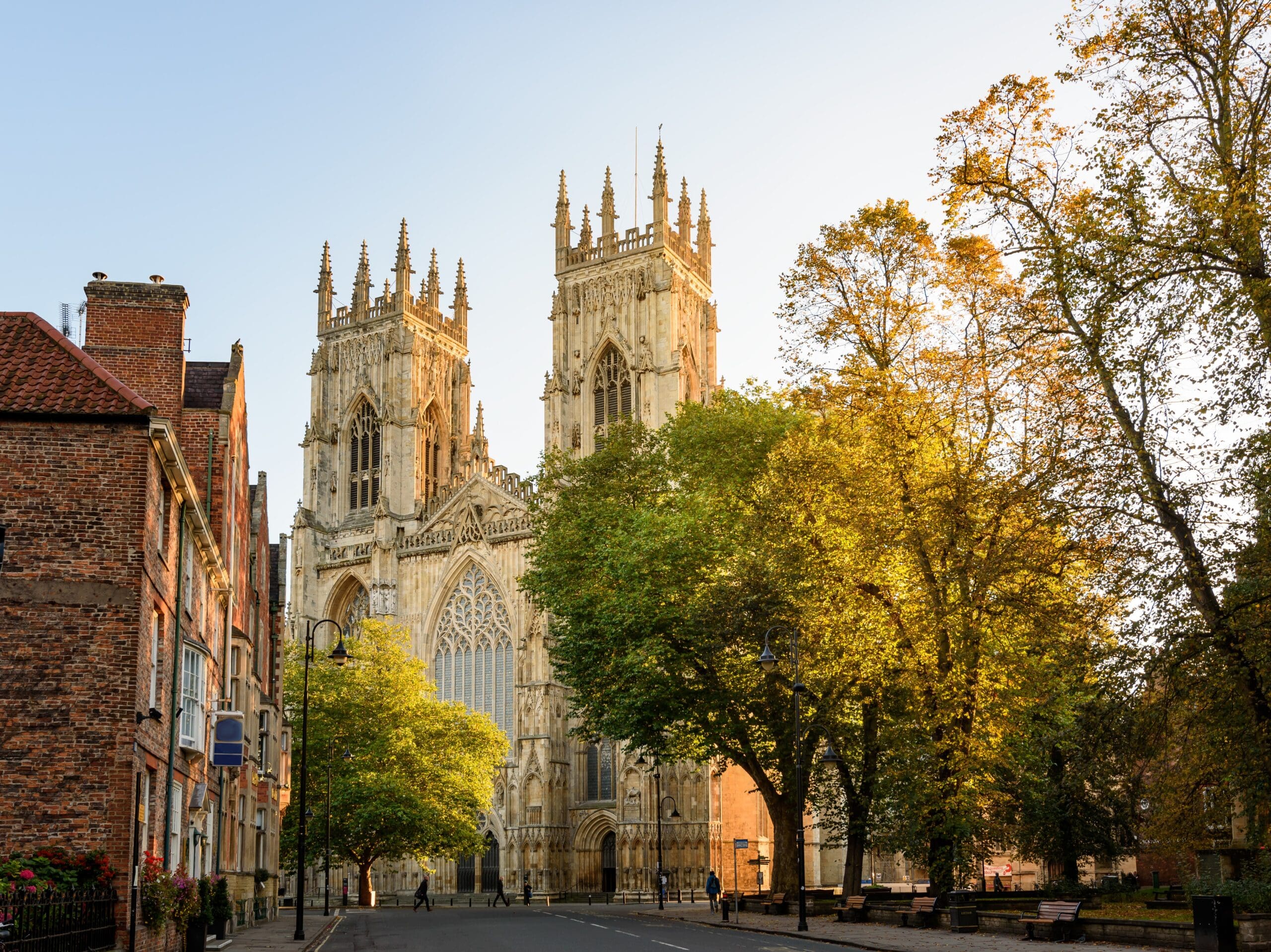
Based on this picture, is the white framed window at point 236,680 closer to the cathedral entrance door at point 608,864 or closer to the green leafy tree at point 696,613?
the green leafy tree at point 696,613

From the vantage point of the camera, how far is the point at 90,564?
Answer: 58.8 feet

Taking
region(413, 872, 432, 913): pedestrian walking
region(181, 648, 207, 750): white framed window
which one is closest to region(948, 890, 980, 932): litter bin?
region(181, 648, 207, 750): white framed window

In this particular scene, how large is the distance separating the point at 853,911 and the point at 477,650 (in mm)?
40679

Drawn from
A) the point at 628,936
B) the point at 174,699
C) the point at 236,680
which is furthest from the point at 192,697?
the point at 628,936

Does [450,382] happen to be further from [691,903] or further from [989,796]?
[989,796]

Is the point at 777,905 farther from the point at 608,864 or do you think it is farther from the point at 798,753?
the point at 608,864

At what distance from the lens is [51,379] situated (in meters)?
18.9

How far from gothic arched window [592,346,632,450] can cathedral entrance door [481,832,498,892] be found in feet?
72.2

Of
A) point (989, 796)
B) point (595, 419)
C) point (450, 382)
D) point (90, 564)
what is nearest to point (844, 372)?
point (989, 796)

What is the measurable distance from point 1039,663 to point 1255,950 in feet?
30.0

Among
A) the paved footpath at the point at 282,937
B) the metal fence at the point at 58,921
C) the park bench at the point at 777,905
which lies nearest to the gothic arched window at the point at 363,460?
the paved footpath at the point at 282,937

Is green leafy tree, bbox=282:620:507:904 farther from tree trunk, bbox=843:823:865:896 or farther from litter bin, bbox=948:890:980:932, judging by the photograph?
litter bin, bbox=948:890:980:932

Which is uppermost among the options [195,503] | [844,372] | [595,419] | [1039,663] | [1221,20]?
[595,419]

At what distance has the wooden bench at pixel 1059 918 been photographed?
22.8 metres
